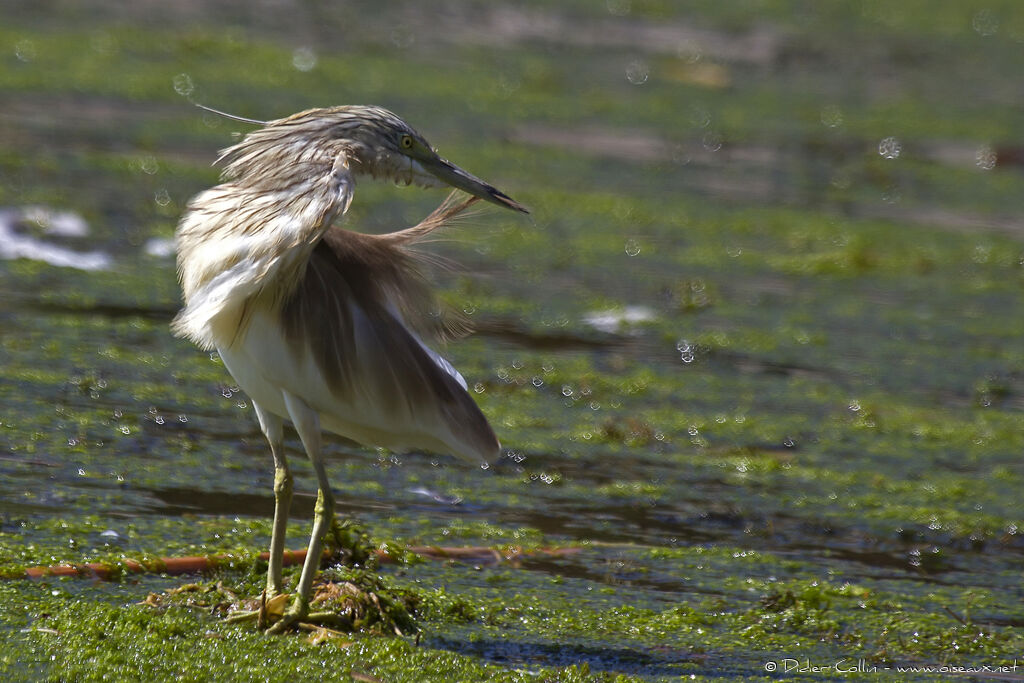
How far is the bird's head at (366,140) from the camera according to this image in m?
3.59

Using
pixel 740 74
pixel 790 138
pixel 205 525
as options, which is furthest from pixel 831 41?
pixel 205 525

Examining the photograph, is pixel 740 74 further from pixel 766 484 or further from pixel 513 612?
pixel 513 612

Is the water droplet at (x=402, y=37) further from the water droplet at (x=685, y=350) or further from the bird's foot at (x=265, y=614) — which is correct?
the bird's foot at (x=265, y=614)

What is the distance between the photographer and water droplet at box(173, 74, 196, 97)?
9.73 meters

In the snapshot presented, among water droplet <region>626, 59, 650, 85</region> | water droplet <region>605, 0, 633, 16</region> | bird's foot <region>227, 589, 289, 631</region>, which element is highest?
water droplet <region>605, 0, 633, 16</region>

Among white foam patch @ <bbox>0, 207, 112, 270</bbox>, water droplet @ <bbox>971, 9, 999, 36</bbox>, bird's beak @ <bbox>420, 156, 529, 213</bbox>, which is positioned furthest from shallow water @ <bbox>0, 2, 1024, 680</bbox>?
water droplet @ <bbox>971, 9, 999, 36</bbox>

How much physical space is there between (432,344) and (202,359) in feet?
7.00

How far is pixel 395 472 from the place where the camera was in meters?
5.08

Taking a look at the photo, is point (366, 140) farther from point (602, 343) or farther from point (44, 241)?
point (44, 241)

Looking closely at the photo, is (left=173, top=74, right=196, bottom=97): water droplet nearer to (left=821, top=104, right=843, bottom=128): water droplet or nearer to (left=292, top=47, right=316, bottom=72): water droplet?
(left=292, top=47, right=316, bottom=72): water droplet

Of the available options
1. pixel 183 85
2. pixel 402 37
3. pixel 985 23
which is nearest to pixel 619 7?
pixel 402 37

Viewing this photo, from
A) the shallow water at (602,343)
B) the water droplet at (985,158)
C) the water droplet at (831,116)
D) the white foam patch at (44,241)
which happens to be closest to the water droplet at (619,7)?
the shallow water at (602,343)

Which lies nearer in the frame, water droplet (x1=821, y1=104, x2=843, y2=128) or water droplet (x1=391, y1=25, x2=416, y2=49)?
water droplet (x1=821, y1=104, x2=843, y2=128)

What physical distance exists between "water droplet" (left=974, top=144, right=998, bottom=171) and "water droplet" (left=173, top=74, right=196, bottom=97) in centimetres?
542
